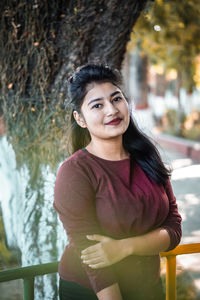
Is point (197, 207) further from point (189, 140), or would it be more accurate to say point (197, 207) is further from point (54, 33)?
point (189, 140)

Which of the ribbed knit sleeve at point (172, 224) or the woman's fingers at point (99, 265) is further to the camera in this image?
the ribbed knit sleeve at point (172, 224)

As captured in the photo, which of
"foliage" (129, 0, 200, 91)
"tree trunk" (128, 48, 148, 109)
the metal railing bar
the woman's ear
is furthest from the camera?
"tree trunk" (128, 48, 148, 109)

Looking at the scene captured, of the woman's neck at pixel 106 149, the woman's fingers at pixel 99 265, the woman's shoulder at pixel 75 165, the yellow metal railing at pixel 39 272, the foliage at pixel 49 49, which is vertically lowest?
the yellow metal railing at pixel 39 272

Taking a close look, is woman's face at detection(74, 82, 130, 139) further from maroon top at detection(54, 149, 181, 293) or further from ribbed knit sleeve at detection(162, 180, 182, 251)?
ribbed knit sleeve at detection(162, 180, 182, 251)

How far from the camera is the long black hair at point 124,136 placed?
1654 mm

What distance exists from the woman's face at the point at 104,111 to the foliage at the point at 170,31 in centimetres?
151

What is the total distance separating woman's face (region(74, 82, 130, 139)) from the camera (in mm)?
1596

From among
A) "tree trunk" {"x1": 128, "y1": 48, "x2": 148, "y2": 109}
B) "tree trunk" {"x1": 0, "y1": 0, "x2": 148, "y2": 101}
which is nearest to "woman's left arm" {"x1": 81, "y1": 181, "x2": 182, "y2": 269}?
"tree trunk" {"x1": 0, "y1": 0, "x2": 148, "y2": 101}

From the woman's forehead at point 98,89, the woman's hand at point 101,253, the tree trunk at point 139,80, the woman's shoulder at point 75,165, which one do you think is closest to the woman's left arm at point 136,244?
the woman's hand at point 101,253

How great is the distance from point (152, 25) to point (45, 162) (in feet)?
11.2

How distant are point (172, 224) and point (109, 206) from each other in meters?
0.33

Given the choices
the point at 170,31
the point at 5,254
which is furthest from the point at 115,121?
the point at 170,31

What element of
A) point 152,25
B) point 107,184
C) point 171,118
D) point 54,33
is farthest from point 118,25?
point 171,118

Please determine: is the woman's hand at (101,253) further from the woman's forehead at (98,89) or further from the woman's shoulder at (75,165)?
the woman's forehead at (98,89)
